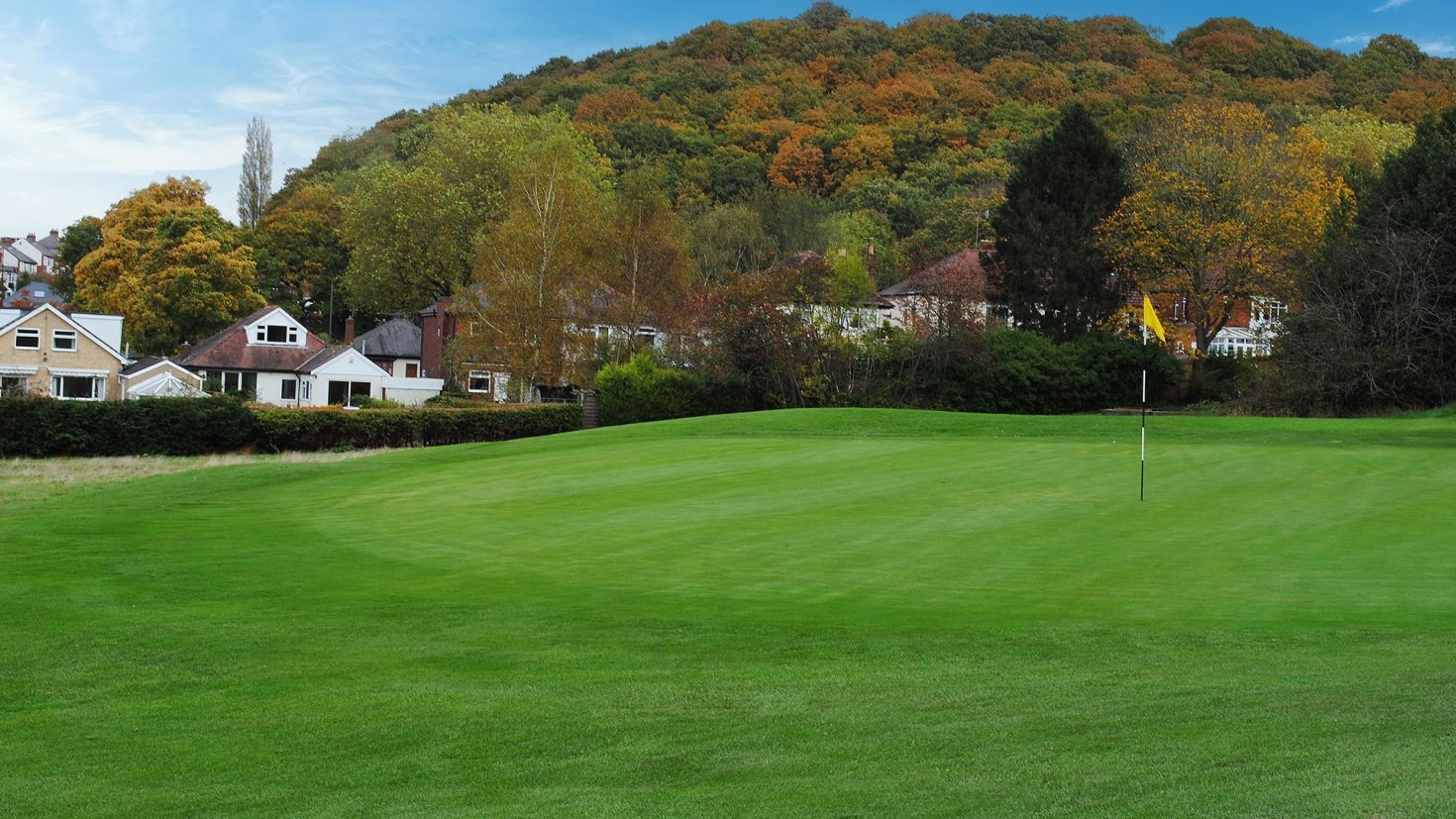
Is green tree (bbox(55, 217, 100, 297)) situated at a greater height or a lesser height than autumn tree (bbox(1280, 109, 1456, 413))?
greater

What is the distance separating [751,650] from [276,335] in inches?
2945

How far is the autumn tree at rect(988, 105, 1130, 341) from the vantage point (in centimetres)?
5734

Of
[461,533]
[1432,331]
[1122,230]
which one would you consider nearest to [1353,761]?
[461,533]

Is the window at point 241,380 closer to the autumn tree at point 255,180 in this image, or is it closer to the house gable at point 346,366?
the house gable at point 346,366

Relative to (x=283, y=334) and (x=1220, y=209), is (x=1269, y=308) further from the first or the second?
(x=283, y=334)

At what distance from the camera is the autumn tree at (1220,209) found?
54.1 metres

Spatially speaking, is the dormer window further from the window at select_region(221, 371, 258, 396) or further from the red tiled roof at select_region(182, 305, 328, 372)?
the window at select_region(221, 371, 258, 396)

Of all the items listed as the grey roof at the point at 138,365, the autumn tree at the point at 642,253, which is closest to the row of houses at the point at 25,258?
the grey roof at the point at 138,365

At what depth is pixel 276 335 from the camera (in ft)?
257

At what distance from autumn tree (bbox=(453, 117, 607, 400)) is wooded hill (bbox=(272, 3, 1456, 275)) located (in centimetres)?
2807

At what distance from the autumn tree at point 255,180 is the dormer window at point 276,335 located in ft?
146

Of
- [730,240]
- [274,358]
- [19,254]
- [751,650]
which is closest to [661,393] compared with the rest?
[751,650]

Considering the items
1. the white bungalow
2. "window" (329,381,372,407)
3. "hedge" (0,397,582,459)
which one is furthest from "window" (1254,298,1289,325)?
"window" (329,381,372,407)

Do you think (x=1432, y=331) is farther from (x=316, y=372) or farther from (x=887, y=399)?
(x=316, y=372)
